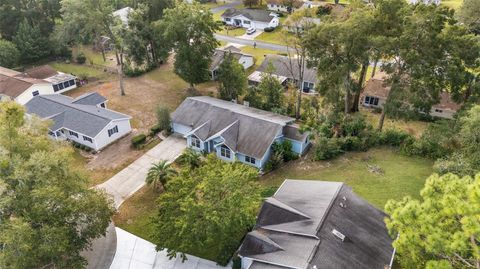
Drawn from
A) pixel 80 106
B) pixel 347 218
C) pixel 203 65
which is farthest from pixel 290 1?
pixel 347 218

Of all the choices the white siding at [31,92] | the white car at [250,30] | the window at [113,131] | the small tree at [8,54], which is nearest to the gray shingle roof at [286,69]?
the white car at [250,30]

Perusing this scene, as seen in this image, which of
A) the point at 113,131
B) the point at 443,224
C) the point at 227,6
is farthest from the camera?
the point at 227,6

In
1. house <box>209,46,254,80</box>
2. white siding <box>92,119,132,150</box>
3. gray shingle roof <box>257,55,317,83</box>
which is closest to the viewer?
white siding <box>92,119,132,150</box>

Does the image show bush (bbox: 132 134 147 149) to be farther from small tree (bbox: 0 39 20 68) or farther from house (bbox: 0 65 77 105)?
small tree (bbox: 0 39 20 68)

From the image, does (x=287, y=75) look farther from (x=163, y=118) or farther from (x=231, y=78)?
(x=163, y=118)

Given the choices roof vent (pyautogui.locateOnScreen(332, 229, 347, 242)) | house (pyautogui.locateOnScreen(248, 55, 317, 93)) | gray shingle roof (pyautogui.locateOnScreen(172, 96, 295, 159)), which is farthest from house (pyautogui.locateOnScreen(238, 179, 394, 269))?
house (pyautogui.locateOnScreen(248, 55, 317, 93))

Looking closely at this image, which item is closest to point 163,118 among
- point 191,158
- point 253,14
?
point 191,158

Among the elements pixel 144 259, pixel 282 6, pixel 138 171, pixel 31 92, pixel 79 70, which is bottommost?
pixel 144 259
